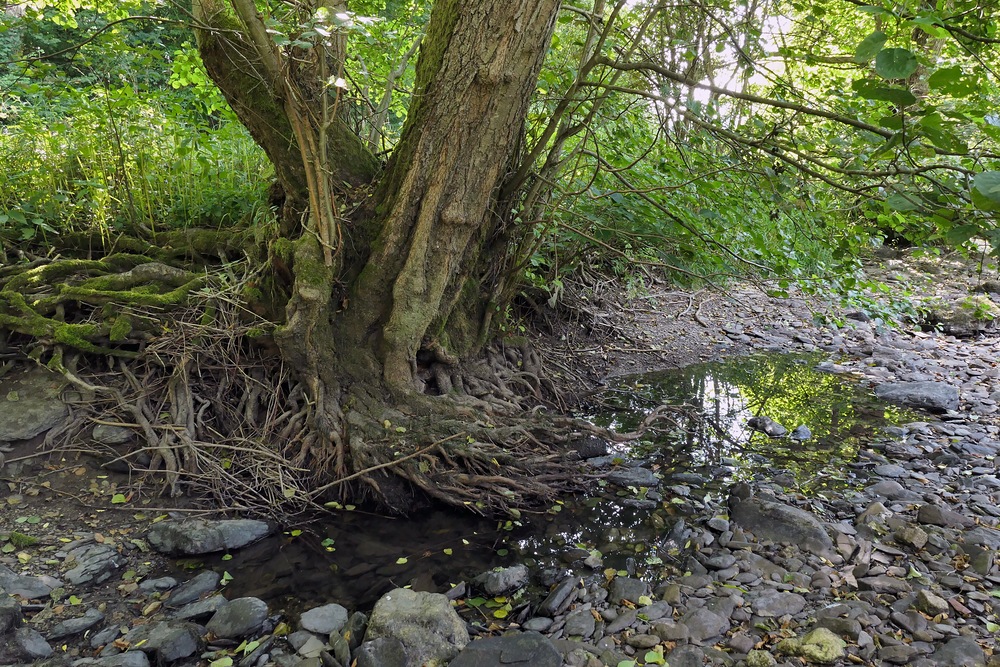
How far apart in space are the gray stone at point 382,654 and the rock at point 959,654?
236 centimetres

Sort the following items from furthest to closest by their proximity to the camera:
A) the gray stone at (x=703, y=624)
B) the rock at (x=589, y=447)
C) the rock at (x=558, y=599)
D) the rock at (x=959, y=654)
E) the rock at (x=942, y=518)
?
the rock at (x=589, y=447) → the rock at (x=942, y=518) → the rock at (x=558, y=599) → the gray stone at (x=703, y=624) → the rock at (x=959, y=654)

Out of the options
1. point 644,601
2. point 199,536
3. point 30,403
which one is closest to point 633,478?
point 644,601

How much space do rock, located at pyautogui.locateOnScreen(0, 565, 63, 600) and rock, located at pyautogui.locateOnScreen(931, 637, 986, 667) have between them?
14.5 feet

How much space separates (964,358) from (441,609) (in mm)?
8586

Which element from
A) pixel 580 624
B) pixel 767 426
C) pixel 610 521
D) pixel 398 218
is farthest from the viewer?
pixel 767 426

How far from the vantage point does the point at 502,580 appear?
3.58 metres

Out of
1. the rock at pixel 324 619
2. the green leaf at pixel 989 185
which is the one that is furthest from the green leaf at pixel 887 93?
the rock at pixel 324 619

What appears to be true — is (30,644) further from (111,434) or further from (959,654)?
(959,654)

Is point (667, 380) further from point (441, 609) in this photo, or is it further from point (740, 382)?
point (441, 609)

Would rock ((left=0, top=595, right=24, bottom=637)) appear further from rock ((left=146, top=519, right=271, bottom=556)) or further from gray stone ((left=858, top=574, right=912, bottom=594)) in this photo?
gray stone ((left=858, top=574, right=912, bottom=594))

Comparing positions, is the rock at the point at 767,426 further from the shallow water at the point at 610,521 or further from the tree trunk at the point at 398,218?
the tree trunk at the point at 398,218

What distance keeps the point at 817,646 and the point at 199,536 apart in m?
3.51

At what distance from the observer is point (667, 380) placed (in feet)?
24.6

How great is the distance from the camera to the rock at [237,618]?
10.2 ft
